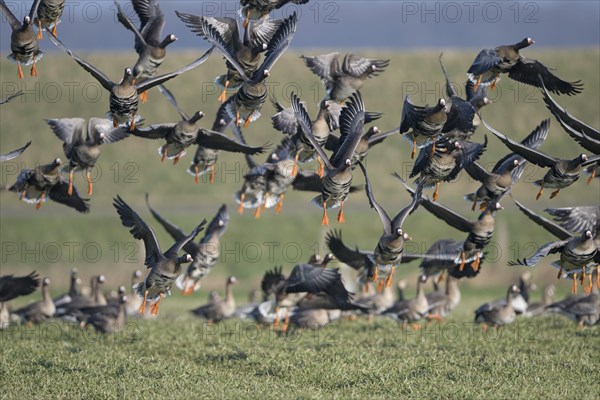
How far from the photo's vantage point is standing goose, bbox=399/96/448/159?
43.9 ft

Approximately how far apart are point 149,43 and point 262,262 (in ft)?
73.3

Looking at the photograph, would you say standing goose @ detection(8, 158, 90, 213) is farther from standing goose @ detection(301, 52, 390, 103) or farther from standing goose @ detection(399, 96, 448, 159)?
standing goose @ detection(399, 96, 448, 159)

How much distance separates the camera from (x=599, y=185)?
1983 inches

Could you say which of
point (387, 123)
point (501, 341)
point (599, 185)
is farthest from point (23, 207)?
point (501, 341)

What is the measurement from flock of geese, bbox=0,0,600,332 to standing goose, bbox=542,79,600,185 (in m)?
0.03

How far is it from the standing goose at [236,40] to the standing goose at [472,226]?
3.60m

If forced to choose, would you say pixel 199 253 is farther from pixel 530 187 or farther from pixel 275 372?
pixel 530 187

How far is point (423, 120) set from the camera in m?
13.5

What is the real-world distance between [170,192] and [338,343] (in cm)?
3557

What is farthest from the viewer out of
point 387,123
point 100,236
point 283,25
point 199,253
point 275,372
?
point 387,123

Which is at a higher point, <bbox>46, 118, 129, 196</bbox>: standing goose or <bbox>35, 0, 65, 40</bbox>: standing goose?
<bbox>35, 0, 65, 40</bbox>: standing goose

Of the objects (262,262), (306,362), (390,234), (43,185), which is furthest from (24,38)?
(262,262)

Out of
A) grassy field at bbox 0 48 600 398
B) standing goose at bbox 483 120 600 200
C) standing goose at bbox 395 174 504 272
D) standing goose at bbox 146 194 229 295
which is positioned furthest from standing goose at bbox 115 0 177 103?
standing goose at bbox 483 120 600 200

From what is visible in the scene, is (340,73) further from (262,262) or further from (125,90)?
(262,262)
